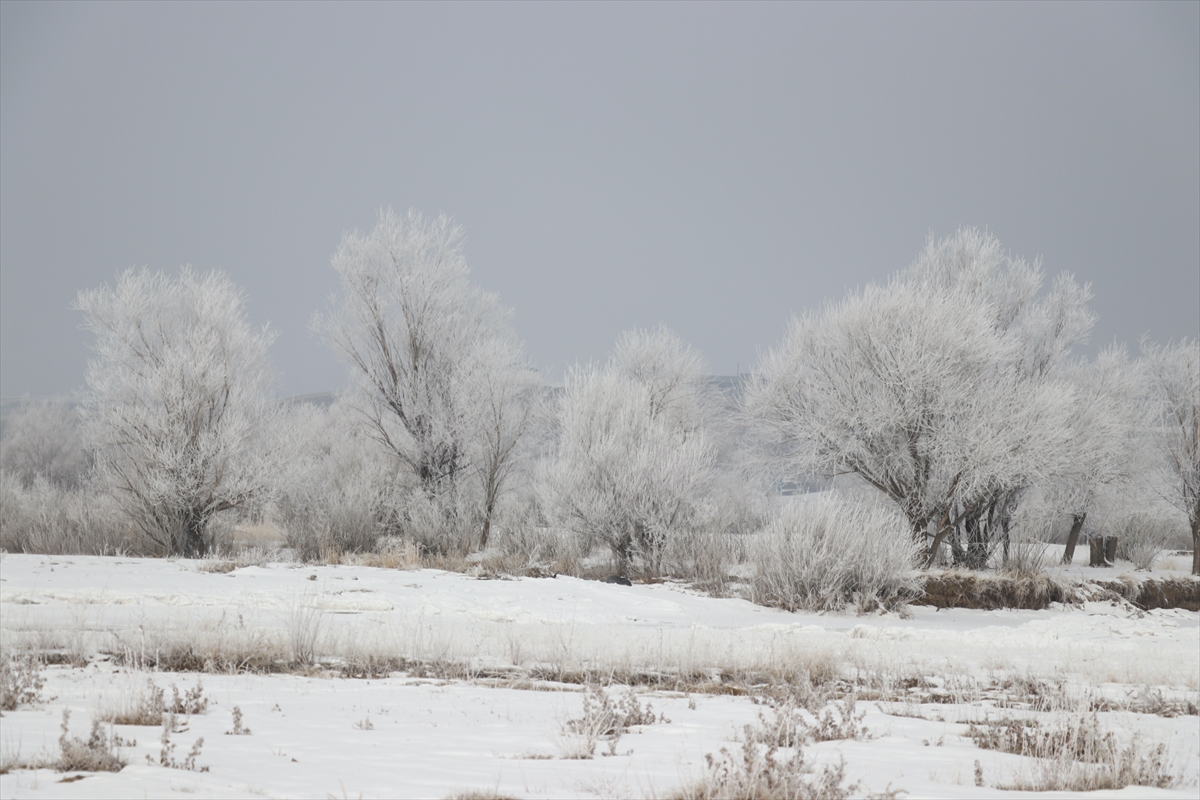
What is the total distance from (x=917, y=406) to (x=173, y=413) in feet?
54.3

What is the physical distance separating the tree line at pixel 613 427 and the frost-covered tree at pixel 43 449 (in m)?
14.8

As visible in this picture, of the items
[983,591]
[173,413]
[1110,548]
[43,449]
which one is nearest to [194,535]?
[173,413]

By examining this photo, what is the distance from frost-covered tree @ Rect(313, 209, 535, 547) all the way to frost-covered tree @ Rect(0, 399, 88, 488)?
20119 millimetres

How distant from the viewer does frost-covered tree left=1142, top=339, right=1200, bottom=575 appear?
25016mm

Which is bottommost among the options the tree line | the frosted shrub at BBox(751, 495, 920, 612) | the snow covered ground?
the snow covered ground

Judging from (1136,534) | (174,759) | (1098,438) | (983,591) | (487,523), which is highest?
(1098,438)

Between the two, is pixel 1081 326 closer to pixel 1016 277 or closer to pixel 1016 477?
pixel 1016 277

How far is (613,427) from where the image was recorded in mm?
21234

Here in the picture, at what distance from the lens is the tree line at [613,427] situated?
19.3 metres

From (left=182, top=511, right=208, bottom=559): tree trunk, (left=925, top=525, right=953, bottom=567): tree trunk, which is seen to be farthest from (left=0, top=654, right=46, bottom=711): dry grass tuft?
(left=925, top=525, right=953, bottom=567): tree trunk

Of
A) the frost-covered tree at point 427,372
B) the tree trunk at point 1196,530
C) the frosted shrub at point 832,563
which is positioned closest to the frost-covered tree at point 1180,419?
the tree trunk at point 1196,530

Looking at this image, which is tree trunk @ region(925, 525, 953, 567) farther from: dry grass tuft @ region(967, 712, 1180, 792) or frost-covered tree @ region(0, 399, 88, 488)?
frost-covered tree @ region(0, 399, 88, 488)

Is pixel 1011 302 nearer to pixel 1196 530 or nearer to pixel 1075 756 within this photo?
pixel 1196 530

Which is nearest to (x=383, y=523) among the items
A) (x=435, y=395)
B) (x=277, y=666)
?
(x=435, y=395)
